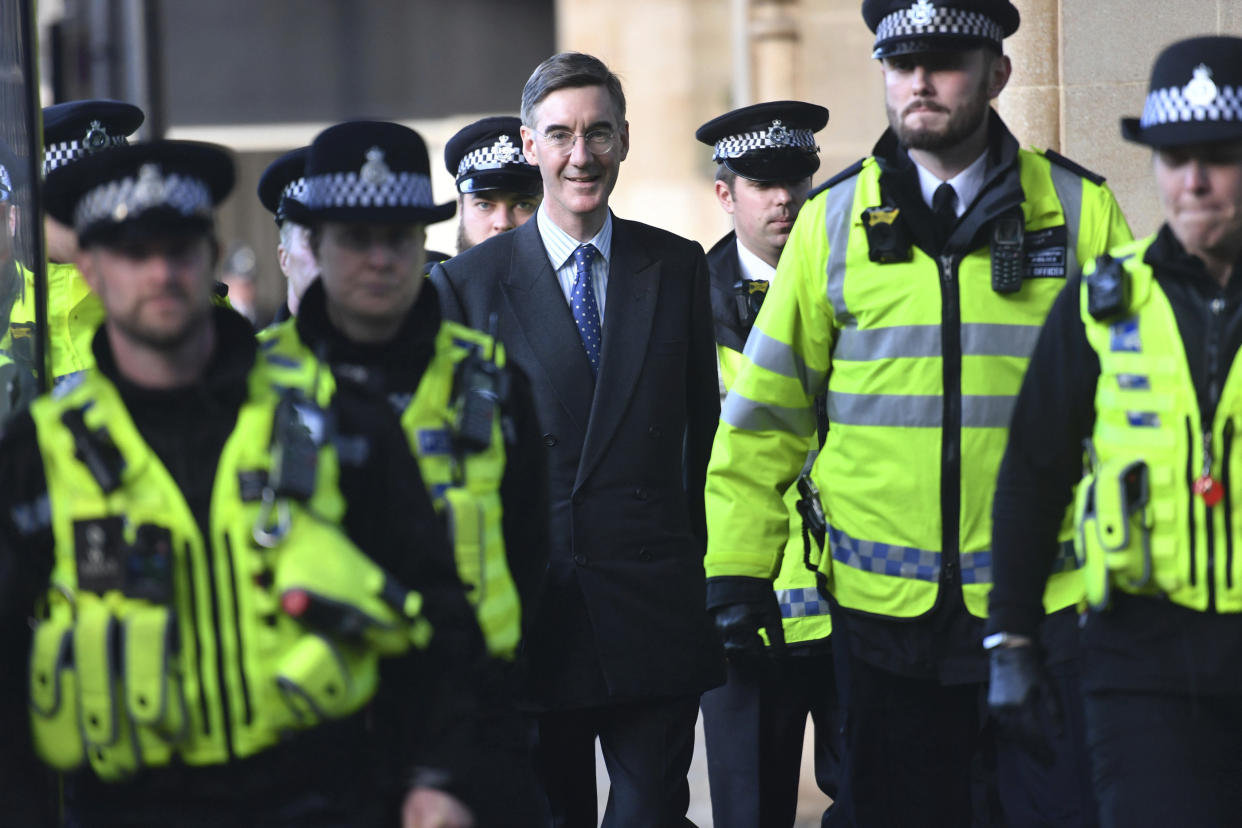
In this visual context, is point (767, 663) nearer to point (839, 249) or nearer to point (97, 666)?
point (839, 249)

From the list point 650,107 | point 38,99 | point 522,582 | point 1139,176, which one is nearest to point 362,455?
point 522,582

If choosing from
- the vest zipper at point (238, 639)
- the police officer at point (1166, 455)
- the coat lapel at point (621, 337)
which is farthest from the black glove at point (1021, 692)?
the vest zipper at point (238, 639)

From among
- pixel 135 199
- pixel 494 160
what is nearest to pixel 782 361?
pixel 135 199

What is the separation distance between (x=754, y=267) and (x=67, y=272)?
209cm

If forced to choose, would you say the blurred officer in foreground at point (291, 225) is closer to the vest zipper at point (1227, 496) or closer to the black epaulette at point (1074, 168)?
the black epaulette at point (1074, 168)

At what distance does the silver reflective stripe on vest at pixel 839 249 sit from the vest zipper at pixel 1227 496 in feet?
3.65

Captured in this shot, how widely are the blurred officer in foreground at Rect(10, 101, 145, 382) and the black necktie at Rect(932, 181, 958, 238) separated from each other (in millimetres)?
2076

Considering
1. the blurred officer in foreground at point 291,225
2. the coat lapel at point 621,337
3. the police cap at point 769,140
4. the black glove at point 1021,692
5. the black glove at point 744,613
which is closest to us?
the black glove at point 1021,692

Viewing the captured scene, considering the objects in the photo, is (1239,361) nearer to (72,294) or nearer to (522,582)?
(522,582)

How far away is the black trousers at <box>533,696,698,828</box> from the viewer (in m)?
5.21

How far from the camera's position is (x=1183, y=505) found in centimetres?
381

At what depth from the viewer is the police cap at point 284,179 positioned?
17.0 feet

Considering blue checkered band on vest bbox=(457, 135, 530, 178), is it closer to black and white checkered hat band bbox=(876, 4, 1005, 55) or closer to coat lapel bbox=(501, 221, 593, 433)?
coat lapel bbox=(501, 221, 593, 433)

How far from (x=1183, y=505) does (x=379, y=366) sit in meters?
1.56
